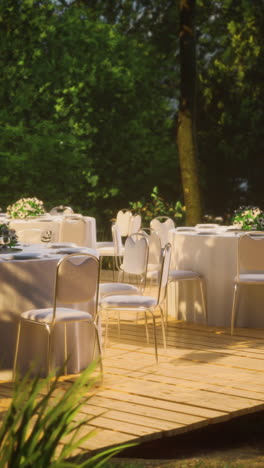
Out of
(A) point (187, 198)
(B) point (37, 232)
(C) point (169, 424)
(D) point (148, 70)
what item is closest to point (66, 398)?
(C) point (169, 424)

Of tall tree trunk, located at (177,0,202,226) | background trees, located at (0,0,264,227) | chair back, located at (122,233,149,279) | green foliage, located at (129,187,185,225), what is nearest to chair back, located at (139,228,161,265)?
chair back, located at (122,233,149,279)

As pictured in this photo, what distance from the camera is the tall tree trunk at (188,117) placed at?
12.7 meters

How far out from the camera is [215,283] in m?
8.25

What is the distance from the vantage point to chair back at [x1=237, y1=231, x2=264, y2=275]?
25.8 ft

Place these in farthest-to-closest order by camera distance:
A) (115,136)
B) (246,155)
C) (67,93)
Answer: (115,136)
(67,93)
(246,155)

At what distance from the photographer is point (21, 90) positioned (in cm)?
1845

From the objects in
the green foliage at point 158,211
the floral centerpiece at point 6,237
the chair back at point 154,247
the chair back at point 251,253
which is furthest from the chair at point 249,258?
the green foliage at point 158,211

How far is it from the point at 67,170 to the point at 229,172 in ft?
11.5

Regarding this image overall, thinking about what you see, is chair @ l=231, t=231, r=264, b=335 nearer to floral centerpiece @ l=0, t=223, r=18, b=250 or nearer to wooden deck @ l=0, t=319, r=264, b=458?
wooden deck @ l=0, t=319, r=264, b=458

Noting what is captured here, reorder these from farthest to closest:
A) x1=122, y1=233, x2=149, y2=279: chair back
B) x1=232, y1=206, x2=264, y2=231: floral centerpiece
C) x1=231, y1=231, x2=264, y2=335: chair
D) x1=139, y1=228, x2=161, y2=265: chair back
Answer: x1=139, y1=228, x2=161, y2=265: chair back < x1=232, y1=206, x2=264, y2=231: floral centerpiece < x1=231, y1=231, x2=264, y2=335: chair < x1=122, y1=233, x2=149, y2=279: chair back

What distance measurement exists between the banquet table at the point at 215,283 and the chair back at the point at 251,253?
17cm

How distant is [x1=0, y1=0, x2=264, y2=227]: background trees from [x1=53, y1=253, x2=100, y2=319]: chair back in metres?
8.78

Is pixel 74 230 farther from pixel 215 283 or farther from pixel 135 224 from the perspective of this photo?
pixel 215 283

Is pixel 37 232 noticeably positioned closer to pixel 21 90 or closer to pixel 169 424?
pixel 169 424
